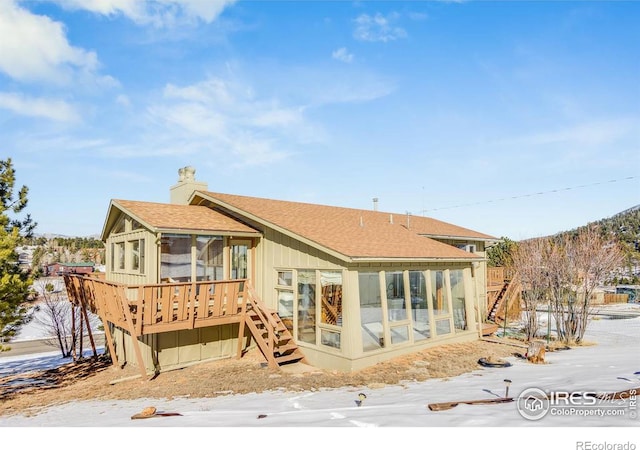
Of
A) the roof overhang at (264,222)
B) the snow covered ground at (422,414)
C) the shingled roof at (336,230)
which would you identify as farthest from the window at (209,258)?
the snow covered ground at (422,414)

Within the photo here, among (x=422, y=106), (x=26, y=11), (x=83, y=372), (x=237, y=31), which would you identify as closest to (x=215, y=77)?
(x=237, y=31)

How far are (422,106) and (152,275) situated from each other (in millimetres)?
12738

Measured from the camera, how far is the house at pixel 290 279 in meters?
9.03

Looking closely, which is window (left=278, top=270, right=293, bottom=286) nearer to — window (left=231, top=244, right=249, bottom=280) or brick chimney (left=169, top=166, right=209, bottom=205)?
window (left=231, top=244, right=249, bottom=280)

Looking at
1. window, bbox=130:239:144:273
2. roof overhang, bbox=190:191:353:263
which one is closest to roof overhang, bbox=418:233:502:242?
roof overhang, bbox=190:191:353:263

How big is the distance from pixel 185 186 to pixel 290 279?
5661 mm

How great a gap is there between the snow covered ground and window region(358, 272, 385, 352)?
1730 mm

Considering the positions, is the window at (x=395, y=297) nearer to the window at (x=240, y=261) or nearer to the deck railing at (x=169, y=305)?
the deck railing at (x=169, y=305)

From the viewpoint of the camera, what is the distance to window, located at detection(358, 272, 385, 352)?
29.5 ft

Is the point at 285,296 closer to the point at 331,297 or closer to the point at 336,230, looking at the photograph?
the point at 331,297

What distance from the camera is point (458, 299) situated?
11.6m
